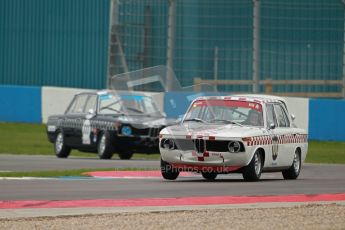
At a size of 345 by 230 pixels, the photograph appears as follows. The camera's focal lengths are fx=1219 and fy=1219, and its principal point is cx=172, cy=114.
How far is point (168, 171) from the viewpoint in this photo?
19.2m

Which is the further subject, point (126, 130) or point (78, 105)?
point (78, 105)

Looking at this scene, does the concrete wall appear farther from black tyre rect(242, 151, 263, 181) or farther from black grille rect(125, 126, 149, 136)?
black tyre rect(242, 151, 263, 181)

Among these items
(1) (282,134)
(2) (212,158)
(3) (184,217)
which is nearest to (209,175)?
(1) (282,134)

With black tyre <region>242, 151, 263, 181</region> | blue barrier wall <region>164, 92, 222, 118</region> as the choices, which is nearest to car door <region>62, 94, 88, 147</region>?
blue barrier wall <region>164, 92, 222, 118</region>

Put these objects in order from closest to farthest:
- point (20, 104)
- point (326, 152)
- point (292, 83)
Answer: point (326, 152) < point (292, 83) < point (20, 104)

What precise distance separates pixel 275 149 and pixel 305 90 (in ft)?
37.6

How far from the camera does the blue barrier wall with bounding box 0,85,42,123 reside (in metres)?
36.0

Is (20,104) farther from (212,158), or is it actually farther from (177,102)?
(212,158)

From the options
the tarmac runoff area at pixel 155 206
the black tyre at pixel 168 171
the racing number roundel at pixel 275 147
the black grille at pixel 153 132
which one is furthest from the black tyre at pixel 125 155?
the tarmac runoff area at pixel 155 206

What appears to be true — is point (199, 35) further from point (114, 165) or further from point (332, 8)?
point (114, 165)

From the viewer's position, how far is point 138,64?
31.9 metres

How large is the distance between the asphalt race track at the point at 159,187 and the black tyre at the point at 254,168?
0.15 meters

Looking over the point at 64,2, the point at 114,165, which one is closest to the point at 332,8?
the point at 114,165

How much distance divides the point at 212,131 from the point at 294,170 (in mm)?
2565
